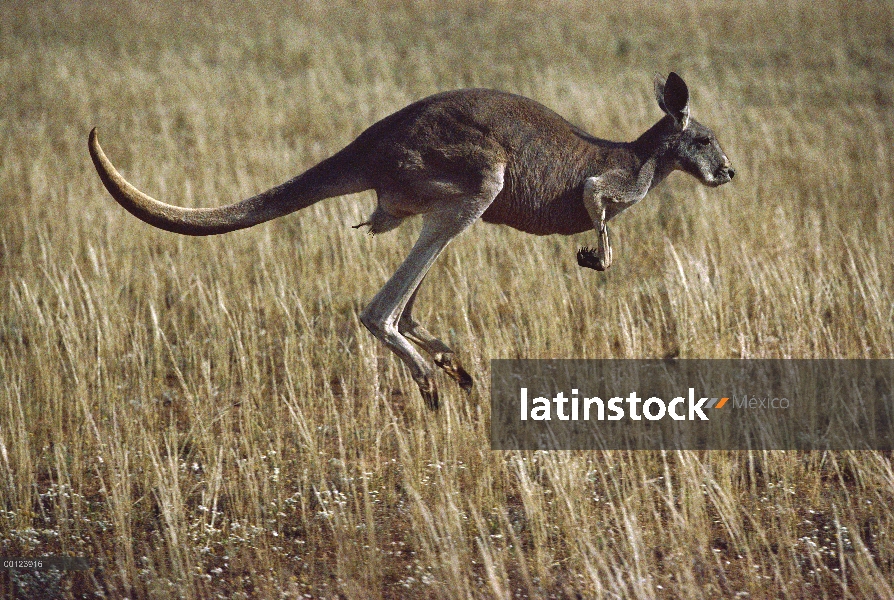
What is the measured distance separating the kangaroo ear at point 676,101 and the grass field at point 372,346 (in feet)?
4.81

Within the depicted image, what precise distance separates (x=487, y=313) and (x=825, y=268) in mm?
2791

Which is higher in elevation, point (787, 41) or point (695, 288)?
point (787, 41)

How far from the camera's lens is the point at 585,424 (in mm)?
6379

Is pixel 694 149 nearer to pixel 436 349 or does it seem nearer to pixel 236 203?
pixel 436 349

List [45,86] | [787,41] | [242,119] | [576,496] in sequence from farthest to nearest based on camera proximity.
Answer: [787,41], [45,86], [242,119], [576,496]

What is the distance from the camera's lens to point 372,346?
6809mm

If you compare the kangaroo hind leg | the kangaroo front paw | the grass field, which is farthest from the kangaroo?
the grass field

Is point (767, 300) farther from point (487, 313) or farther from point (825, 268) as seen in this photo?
point (487, 313)

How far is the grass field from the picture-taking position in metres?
4.94

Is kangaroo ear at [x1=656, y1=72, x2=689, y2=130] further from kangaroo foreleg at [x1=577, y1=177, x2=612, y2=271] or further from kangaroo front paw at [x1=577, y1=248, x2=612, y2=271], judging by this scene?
kangaroo front paw at [x1=577, y1=248, x2=612, y2=271]

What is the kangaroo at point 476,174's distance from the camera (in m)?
5.28

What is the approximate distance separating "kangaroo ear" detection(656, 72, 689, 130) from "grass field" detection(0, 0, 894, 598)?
1.46 meters

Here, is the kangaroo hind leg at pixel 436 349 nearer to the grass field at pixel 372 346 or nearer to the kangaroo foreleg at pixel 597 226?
the grass field at pixel 372 346

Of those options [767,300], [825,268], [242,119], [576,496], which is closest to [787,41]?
[242,119]
